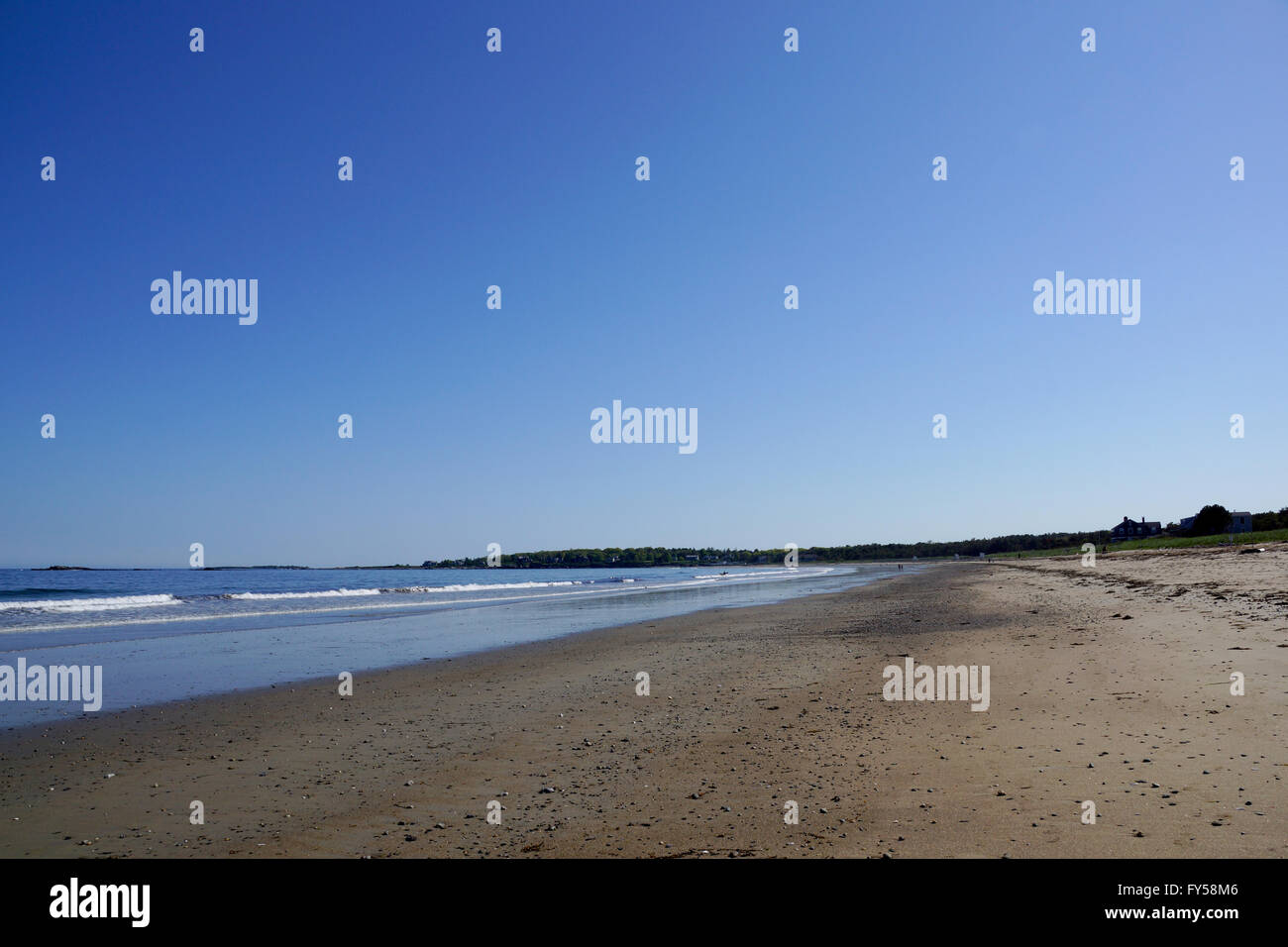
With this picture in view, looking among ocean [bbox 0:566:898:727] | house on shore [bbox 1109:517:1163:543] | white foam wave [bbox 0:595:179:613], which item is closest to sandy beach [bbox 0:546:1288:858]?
ocean [bbox 0:566:898:727]

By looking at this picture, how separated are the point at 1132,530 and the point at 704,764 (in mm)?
150520

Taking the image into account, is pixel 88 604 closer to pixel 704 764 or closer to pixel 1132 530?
pixel 704 764

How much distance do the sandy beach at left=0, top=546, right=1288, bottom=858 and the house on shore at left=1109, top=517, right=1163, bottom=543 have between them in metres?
136

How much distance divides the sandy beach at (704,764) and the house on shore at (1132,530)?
135985 millimetres

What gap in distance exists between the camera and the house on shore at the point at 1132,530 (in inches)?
5123

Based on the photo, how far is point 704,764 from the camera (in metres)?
8.32

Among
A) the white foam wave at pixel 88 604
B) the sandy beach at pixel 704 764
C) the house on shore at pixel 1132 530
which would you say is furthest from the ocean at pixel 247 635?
the house on shore at pixel 1132 530

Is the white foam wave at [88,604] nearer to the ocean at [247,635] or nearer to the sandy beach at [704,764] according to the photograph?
the ocean at [247,635]

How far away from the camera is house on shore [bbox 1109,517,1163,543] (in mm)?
130125

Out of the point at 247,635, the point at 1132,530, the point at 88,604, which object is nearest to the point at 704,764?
the point at 247,635
